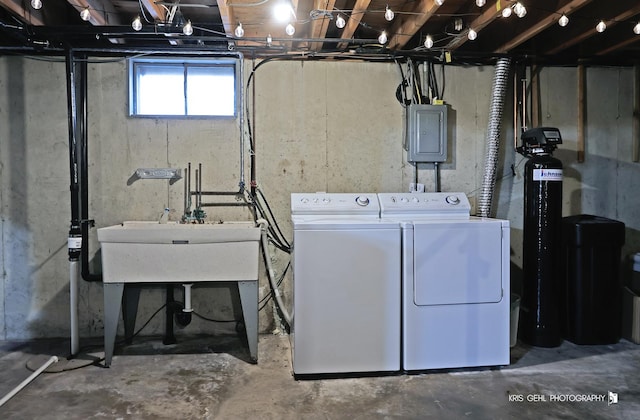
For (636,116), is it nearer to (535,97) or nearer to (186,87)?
(535,97)

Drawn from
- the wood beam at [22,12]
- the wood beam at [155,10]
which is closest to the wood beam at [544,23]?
the wood beam at [155,10]

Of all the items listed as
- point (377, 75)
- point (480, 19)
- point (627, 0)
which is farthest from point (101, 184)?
point (627, 0)

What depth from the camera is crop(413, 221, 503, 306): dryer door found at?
2.48m

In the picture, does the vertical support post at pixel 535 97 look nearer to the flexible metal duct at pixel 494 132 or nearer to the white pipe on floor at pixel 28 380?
the flexible metal duct at pixel 494 132

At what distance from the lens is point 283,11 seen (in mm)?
2402

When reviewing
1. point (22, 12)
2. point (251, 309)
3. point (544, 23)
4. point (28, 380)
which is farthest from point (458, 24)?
point (28, 380)

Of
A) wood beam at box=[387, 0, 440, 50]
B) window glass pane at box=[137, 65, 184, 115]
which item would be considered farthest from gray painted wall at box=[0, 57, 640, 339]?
wood beam at box=[387, 0, 440, 50]

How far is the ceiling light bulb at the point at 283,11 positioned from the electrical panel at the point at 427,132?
47.1 inches

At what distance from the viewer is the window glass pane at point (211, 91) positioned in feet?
10.6

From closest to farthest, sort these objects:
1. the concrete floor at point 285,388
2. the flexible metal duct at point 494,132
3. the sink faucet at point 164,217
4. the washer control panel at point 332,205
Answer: the concrete floor at point 285,388
the washer control panel at point 332,205
the sink faucet at point 164,217
the flexible metal duct at point 494,132

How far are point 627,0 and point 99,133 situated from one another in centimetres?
368

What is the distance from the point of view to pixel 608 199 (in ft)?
11.3

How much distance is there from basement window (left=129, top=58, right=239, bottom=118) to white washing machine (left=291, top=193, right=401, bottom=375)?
1.39 m

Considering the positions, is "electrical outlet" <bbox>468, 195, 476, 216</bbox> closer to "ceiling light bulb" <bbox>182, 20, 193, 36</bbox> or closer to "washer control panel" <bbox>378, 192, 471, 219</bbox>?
"washer control panel" <bbox>378, 192, 471, 219</bbox>
